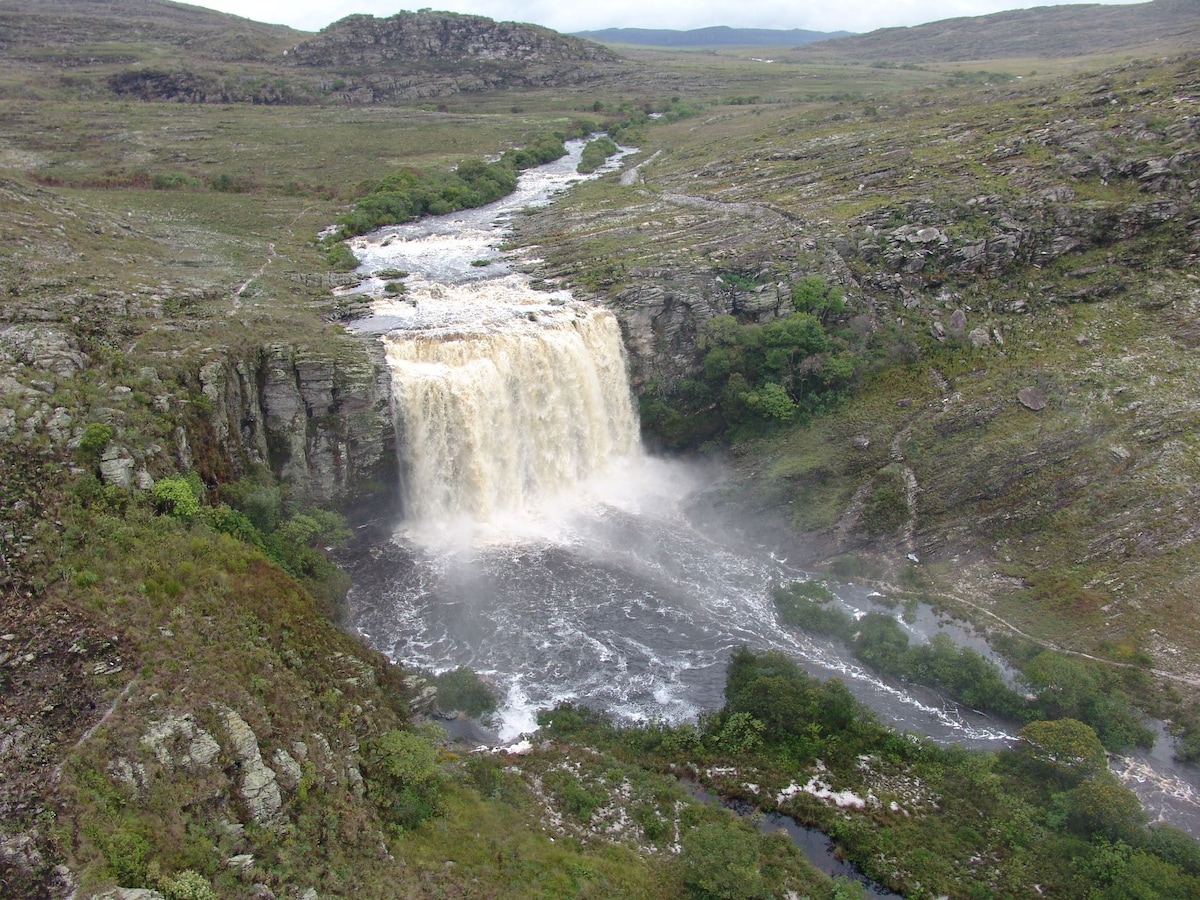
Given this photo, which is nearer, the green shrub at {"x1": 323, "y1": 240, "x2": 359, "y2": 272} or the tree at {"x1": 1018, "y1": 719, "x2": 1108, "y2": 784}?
the tree at {"x1": 1018, "y1": 719, "x2": 1108, "y2": 784}

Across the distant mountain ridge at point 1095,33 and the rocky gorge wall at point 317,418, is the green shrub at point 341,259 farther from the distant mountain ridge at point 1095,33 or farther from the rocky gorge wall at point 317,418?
the distant mountain ridge at point 1095,33

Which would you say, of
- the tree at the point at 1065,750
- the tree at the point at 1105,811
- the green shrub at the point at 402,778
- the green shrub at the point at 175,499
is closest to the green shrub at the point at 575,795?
the green shrub at the point at 402,778

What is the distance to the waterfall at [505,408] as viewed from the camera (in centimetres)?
3947

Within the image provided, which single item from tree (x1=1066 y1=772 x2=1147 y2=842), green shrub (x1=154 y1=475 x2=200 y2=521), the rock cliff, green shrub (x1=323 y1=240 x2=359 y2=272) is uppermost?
the rock cliff

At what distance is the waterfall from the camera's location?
39.5 m

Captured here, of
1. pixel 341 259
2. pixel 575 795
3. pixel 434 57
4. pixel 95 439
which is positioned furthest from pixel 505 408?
pixel 434 57

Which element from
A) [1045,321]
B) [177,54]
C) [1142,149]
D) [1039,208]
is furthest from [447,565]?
[177,54]

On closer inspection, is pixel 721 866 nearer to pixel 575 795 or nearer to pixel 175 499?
pixel 575 795

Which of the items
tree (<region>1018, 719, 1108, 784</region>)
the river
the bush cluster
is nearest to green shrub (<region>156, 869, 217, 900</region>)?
the river

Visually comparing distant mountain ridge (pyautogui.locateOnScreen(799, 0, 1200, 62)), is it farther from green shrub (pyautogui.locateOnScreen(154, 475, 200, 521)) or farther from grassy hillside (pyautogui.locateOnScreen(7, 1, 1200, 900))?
green shrub (pyautogui.locateOnScreen(154, 475, 200, 521))

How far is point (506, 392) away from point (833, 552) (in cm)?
1903

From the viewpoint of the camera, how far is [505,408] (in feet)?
136

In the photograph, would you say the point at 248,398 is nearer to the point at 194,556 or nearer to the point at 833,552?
the point at 194,556

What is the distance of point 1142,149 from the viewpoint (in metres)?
53.8
